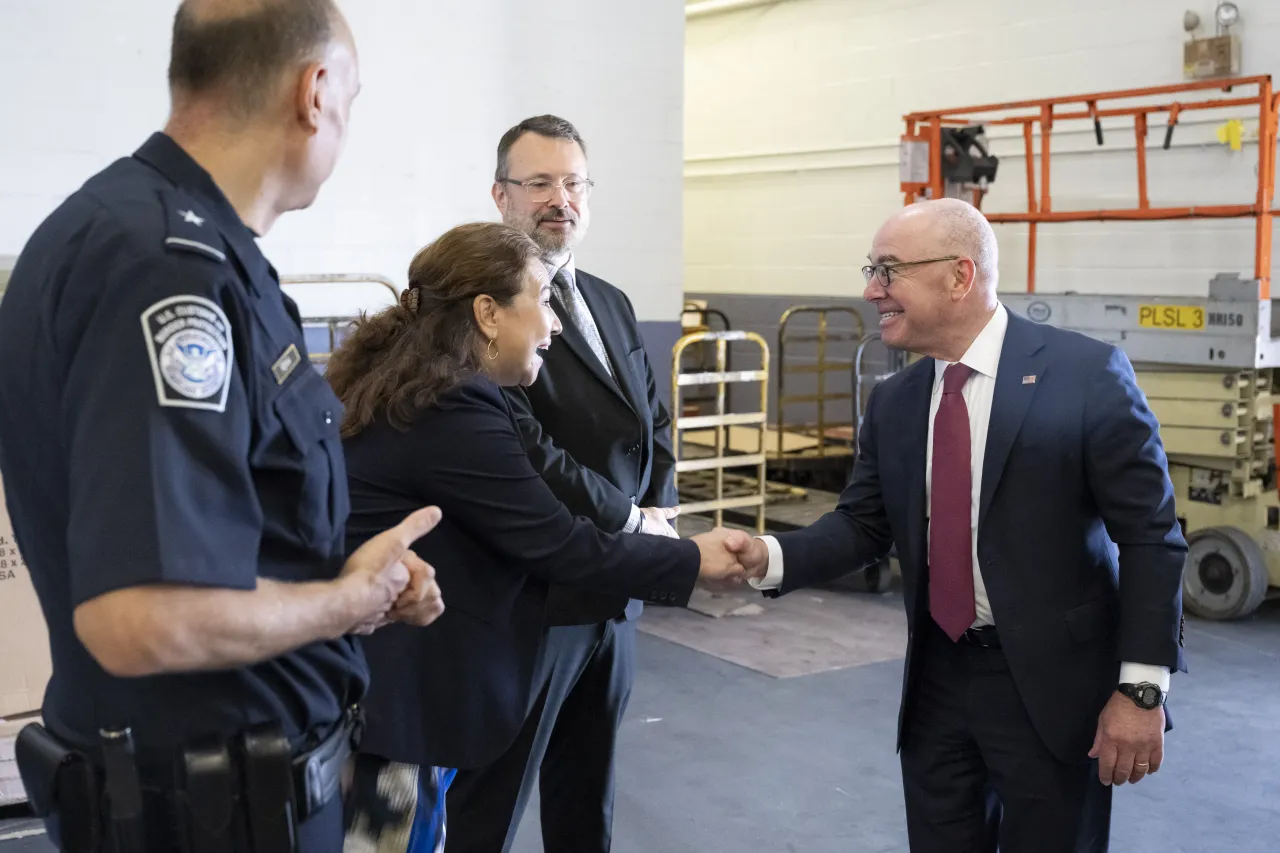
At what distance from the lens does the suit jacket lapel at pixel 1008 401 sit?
217cm

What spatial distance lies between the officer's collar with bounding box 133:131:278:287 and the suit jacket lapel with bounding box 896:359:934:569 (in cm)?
139

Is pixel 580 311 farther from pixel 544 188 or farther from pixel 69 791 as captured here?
pixel 69 791

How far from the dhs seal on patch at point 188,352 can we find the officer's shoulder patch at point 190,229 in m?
0.06

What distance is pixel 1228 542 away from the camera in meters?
5.68

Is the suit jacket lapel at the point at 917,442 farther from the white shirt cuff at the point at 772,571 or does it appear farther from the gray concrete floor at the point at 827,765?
the gray concrete floor at the point at 827,765

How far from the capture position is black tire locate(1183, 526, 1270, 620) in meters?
5.64

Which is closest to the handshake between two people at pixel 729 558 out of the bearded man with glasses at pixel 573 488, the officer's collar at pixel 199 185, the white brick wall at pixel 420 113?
the bearded man with glasses at pixel 573 488

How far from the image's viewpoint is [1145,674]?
2.07 metres

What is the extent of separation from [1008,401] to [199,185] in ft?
4.74

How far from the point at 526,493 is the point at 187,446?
90 centimetres

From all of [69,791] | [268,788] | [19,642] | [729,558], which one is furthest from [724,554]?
[19,642]

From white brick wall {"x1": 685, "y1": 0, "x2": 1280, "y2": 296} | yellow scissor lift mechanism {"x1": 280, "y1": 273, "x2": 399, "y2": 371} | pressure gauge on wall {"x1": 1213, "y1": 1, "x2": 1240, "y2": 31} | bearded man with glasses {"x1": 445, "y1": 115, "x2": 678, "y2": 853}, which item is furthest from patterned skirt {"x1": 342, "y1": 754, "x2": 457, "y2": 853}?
pressure gauge on wall {"x1": 1213, "y1": 1, "x2": 1240, "y2": 31}

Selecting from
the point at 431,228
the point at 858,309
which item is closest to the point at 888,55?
the point at 858,309

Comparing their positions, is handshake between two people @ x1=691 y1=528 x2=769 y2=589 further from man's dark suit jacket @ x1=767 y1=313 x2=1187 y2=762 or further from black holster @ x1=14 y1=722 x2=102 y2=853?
black holster @ x1=14 y1=722 x2=102 y2=853
